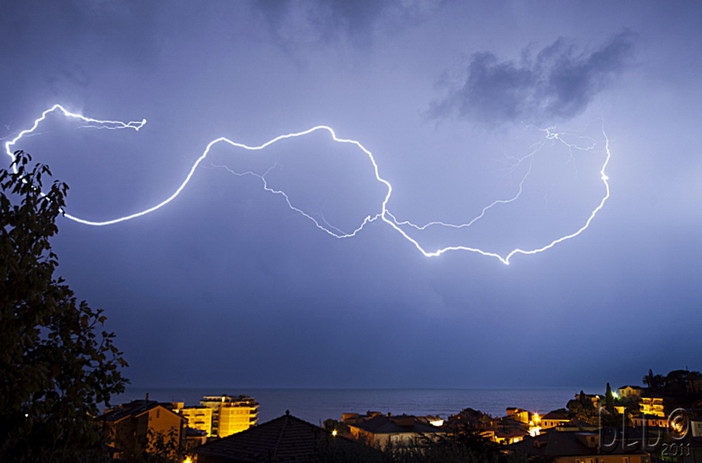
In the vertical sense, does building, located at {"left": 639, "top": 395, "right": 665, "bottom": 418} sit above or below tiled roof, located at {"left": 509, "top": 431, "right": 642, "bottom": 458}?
below

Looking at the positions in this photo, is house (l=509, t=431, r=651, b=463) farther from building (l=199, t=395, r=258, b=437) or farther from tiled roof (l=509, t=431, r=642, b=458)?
building (l=199, t=395, r=258, b=437)

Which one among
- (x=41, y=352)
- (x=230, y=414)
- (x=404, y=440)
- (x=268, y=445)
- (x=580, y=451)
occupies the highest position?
(x=41, y=352)

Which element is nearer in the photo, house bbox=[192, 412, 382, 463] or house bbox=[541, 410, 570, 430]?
Answer: house bbox=[192, 412, 382, 463]

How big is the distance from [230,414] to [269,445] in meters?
57.5

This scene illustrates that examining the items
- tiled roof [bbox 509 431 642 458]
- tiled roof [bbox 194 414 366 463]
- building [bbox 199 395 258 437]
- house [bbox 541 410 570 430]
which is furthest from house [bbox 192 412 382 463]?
building [bbox 199 395 258 437]

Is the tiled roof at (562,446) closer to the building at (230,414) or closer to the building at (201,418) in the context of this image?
the building at (230,414)

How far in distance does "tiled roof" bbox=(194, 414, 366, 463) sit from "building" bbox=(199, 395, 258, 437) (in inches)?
2150

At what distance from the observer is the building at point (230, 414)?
64.9m

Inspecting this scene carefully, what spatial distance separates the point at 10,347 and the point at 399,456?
4727 mm

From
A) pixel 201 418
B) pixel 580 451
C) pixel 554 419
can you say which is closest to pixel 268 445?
pixel 580 451

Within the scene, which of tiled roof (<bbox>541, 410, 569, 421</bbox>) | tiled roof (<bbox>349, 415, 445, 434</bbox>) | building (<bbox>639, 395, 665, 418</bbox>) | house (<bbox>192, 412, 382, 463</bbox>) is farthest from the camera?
building (<bbox>639, 395, 665, 418</bbox>)

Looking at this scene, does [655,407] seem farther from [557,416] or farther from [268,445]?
[268,445]

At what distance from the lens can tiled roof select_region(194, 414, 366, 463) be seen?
1266 centimetres

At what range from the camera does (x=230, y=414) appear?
65.2 metres
